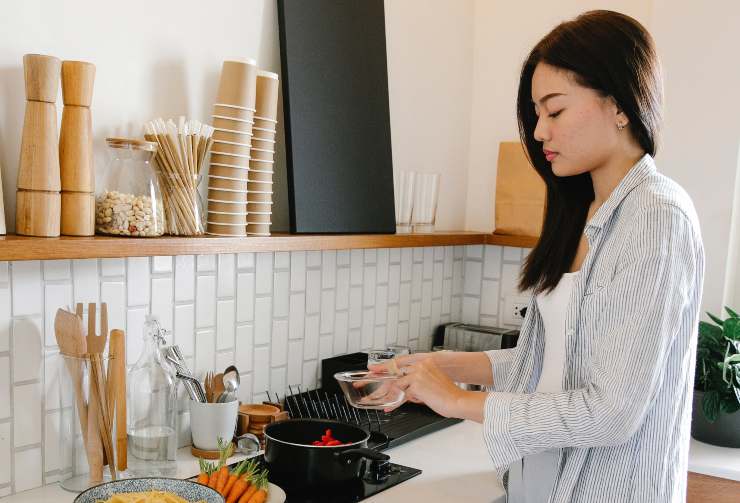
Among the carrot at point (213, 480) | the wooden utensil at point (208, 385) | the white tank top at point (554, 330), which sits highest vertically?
the white tank top at point (554, 330)

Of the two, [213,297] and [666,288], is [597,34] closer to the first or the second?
[666,288]

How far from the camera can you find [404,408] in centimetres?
239

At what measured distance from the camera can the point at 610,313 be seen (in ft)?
4.42

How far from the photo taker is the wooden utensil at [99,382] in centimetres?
161

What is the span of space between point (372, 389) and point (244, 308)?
1.80ft

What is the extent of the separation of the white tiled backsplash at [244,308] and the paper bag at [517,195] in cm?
17

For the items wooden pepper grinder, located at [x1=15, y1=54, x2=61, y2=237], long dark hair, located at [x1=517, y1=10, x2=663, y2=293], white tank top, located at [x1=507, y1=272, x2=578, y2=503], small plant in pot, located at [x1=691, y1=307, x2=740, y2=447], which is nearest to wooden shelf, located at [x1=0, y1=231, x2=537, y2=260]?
wooden pepper grinder, located at [x1=15, y1=54, x2=61, y2=237]

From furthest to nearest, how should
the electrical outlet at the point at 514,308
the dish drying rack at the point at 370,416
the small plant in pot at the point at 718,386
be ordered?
the electrical outlet at the point at 514,308
the small plant in pot at the point at 718,386
the dish drying rack at the point at 370,416

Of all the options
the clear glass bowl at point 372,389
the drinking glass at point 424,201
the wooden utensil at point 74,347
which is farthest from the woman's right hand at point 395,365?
the drinking glass at point 424,201

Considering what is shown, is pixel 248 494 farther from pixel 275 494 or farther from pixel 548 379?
pixel 548 379

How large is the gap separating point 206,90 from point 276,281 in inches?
22.1

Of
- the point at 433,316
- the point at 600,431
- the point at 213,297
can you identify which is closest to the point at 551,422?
the point at 600,431

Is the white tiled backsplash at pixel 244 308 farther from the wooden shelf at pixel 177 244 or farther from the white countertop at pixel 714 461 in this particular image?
the white countertop at pixel 714 461

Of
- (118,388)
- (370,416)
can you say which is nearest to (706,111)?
(370,416)
